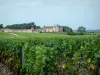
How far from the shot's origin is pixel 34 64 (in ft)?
28.3

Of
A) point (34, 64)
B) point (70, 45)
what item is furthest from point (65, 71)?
point (70, 45)

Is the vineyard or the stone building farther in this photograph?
the stone building

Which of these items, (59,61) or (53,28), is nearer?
(59,61)

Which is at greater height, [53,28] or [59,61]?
[59,61]

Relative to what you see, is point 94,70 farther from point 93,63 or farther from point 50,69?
point 50,69

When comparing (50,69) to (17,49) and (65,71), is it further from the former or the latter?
(17,49)

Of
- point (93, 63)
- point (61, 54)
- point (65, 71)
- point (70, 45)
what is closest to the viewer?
point (93, 63)

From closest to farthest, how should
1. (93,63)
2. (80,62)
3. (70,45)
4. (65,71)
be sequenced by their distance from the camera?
(93,63), (80,62), (65,71), (70,45)

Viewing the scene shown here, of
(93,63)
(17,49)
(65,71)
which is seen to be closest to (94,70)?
(93,63)

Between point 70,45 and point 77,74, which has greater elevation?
point 70,45

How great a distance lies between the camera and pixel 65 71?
7430mm

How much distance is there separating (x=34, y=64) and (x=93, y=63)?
2987 millimetres

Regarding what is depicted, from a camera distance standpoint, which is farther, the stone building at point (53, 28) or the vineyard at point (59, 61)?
the stone building at point (53, 28)

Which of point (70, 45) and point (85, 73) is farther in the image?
point (70, 45)
